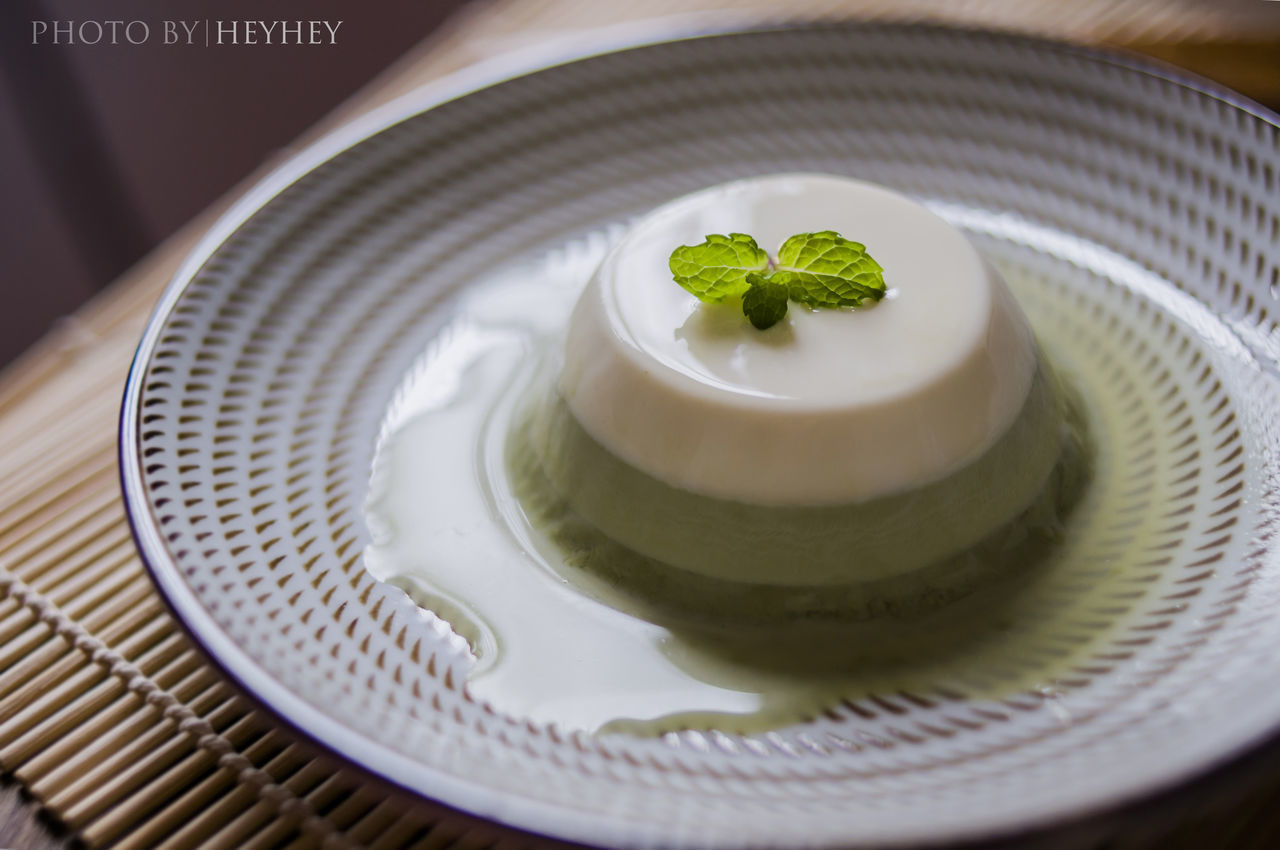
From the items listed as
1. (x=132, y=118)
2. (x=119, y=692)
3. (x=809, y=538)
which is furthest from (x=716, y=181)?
(x=132, y=118)

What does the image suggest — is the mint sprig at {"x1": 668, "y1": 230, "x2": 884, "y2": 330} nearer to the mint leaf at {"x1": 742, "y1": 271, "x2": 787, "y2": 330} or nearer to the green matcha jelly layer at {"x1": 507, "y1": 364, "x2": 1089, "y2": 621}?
the mint leaf at {"x1": 742, "y1": 271, "x2": 787, "y2": 330}

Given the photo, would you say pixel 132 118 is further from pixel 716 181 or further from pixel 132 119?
pixel 716 181

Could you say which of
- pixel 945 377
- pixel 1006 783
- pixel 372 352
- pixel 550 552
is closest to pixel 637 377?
pixel 550 552

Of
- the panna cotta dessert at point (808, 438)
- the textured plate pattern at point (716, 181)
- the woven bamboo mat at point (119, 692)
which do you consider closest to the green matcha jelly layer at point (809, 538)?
the panna cotta dessert at point (808, 438)

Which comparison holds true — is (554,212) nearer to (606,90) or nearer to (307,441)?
(606,90)

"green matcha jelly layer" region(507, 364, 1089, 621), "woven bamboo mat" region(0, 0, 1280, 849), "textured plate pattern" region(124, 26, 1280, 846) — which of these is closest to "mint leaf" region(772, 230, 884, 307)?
"green matcha jelly layer" region(507, 364, 1089, 621)

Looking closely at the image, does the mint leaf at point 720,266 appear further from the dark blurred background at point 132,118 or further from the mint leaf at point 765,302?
the dark blurred background at point 132,118
